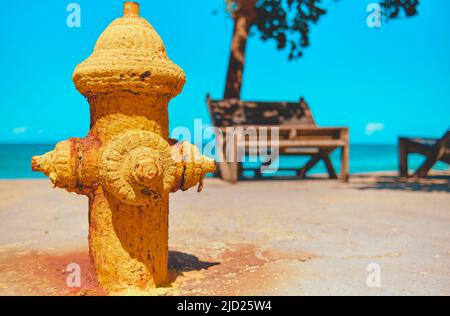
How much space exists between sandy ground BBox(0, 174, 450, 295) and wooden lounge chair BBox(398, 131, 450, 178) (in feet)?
10.6

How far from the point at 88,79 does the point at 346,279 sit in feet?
7.94

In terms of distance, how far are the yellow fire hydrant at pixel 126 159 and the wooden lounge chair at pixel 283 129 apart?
6934 mm

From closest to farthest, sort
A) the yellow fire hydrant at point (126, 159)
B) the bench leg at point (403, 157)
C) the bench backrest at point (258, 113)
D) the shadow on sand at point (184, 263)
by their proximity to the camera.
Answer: the yellow fire hydrant at point (126, 159)
the shadow on sand at point (184, 263)
the bench backrest at point (258, 113)
the bench leg at point (403, 157)

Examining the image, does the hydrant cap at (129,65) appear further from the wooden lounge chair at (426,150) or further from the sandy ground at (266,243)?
the wooden lounge chair at (426,150)

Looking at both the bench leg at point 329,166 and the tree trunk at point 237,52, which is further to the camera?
the tree trunk at point 237,52

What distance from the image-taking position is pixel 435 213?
6.70 meters

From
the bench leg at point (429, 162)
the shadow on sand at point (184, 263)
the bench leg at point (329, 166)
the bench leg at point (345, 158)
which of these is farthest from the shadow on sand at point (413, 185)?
the shadow on sand at point (184, 263)

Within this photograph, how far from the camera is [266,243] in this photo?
499 centimetres

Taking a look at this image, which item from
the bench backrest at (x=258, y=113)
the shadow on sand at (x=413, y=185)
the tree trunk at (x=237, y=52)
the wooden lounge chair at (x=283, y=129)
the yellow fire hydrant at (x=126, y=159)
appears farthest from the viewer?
the tree trunk at (x=237, y=52)

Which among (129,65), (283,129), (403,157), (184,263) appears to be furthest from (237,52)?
(129,65)

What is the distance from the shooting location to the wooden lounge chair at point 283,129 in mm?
10906

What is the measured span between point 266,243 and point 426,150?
344 inches

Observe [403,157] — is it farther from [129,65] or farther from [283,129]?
[129,65]

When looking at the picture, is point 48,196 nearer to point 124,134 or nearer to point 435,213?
point 124,134
